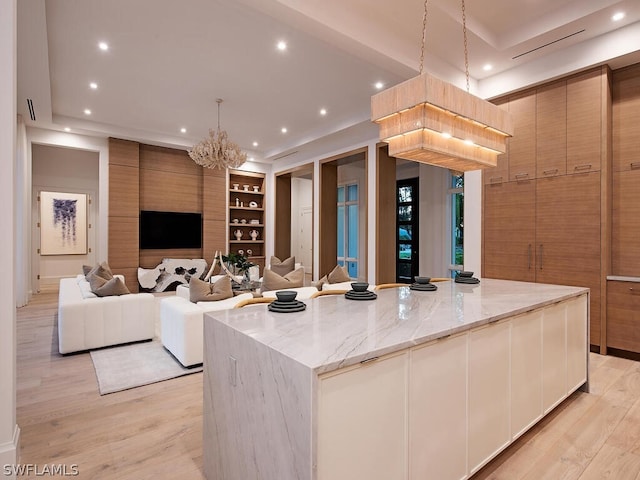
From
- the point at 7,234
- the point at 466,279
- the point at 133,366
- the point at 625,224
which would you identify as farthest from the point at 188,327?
the point at 625,224

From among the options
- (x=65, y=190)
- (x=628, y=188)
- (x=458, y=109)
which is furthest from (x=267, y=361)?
(x=65, y=190)

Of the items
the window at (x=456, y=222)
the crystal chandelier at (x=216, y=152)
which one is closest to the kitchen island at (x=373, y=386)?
the crystal chandelier at (x=216, y=152)

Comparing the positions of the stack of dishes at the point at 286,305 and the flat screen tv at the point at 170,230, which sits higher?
the flat screen tv at the point at 170,230

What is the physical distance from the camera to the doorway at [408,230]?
8.72 metres

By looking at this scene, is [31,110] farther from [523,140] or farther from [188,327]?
[523,140]

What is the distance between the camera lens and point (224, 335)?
5.31 ft

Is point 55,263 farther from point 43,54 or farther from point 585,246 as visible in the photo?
point 585,246

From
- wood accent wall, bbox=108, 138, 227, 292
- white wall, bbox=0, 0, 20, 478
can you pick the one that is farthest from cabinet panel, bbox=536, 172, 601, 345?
wood accent wall, bbox=108, 138, 227, 292

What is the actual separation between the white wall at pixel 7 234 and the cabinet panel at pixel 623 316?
16.4 feet

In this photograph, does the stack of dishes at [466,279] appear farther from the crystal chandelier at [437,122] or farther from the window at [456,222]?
the window at [456,222]

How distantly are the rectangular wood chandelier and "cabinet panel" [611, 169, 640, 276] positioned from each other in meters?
2.11

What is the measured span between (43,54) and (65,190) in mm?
5595

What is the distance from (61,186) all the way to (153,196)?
98.3 inches

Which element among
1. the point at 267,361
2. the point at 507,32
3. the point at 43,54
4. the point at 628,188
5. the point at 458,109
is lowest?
the point at 267,361
